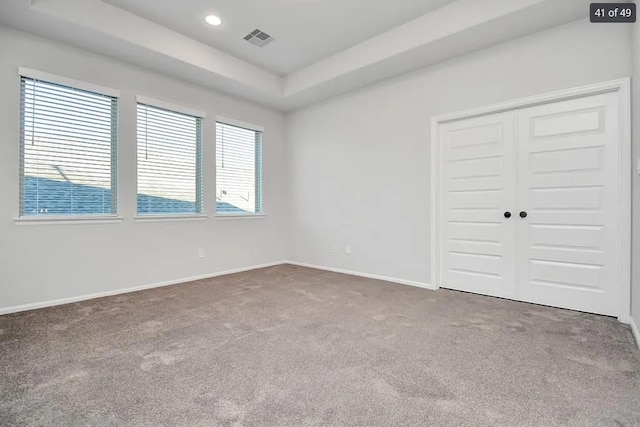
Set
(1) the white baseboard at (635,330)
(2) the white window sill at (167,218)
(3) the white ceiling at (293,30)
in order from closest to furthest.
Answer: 1. (1) the white baseboard at (635,330)
2. (3) the white ceiling at (293,30)
3. (2) the white window sill at (167,218)

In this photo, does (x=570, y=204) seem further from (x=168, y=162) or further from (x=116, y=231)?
(x=116, y=231)

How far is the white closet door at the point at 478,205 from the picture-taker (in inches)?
132

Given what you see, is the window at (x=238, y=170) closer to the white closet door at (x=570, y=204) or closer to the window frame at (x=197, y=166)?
the window frame at (x=197, y=166)

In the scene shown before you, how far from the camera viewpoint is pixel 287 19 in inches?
132

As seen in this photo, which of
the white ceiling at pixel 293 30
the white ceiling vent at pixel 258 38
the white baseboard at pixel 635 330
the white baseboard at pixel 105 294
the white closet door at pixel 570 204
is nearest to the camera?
the white baseboard at pixel 635 330

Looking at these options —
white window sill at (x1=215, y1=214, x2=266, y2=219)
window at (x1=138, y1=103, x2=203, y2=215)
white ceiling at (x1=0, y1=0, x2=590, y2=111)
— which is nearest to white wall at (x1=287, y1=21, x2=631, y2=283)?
white ceiling at (x1=0, y1=0, x2=590, y2=111)

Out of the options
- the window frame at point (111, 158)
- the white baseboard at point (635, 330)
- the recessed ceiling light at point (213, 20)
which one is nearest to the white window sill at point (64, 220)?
the window frame at point (111, 158)

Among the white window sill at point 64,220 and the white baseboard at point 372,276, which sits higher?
the white window sill at point 64,220

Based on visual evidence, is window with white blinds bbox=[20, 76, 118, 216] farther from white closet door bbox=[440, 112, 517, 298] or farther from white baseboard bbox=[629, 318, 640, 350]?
white baseboard bbox=[629, 318, 640, 350]

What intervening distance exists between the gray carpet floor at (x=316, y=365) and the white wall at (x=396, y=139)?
1.26 metres

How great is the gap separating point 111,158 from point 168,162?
653 mm

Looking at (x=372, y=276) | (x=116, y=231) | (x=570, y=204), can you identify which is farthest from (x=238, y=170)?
(x=570, y=204)

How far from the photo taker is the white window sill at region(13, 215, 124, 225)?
3.06 meters

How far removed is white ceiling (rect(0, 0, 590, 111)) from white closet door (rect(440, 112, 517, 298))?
3.03 feet
